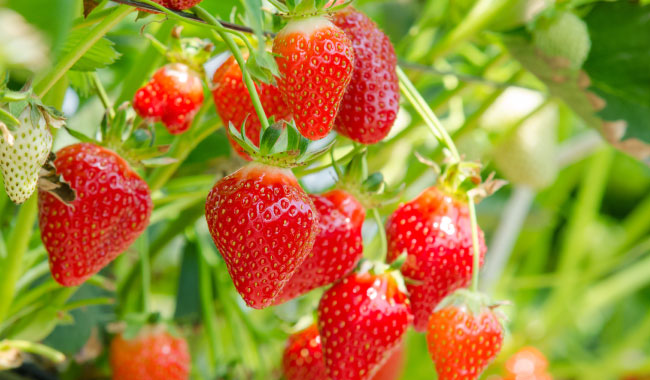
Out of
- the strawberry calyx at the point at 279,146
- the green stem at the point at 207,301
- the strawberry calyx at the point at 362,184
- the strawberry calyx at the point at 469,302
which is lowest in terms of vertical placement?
the green stem at the point at 207,301

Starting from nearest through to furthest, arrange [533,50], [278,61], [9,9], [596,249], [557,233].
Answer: [9,9] → [278,61] → [533,50] → [596,249] → [557,233]

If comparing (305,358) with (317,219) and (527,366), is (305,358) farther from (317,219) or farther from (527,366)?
(527,366)

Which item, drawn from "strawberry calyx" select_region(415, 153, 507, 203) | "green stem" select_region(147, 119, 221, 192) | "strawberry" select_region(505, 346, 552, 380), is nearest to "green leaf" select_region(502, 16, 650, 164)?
"strawberry calyx" select_region(415, 153, 507, 203)

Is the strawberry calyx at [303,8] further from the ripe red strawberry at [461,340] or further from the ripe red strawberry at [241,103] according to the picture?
the ripe red strawberry at [461,340]

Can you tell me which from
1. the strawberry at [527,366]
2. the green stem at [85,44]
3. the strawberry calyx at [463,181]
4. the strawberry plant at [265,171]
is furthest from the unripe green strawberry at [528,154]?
the green stem at [85,44]

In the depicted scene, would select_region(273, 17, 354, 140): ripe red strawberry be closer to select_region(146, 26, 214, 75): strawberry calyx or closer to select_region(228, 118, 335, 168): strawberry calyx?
select_region(228, 118, 335, 168): strawberry calyx

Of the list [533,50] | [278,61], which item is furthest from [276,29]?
[533,50]

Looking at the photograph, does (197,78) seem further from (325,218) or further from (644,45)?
(644,45)
